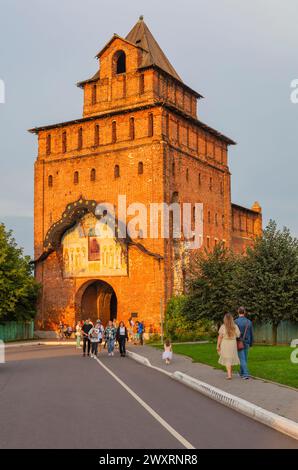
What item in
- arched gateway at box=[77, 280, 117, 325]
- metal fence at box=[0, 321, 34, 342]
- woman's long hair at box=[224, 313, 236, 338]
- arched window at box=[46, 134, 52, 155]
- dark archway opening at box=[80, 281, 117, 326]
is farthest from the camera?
arched window at box=[46, 134, 52, 155]

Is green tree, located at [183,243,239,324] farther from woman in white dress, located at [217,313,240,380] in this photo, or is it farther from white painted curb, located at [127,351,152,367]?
woman in white dress, located at [217,313,240,380]

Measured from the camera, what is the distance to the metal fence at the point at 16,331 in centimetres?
4800

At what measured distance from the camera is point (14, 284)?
46.7m

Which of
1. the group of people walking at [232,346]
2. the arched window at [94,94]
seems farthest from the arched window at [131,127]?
the group of people walking at [232,346]

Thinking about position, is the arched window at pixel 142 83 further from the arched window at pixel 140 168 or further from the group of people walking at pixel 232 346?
the group of people walking at pixel 232 346

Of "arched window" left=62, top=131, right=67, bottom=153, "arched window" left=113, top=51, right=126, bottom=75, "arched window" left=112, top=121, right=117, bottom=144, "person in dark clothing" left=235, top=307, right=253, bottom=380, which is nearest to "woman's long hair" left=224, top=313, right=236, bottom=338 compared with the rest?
"person in dark clothing" left=235, top=307, right=253, bottom=380

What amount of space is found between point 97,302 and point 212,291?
53.2 ft

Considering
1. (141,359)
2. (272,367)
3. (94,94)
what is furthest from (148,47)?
(272,367)

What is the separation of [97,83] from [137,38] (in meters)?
5.32

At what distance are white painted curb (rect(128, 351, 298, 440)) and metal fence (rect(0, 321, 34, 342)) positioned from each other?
33.5m

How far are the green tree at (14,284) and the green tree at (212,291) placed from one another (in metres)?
13.2

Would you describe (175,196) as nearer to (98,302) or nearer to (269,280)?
(98,302)

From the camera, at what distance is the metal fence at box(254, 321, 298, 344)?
36.3 m
